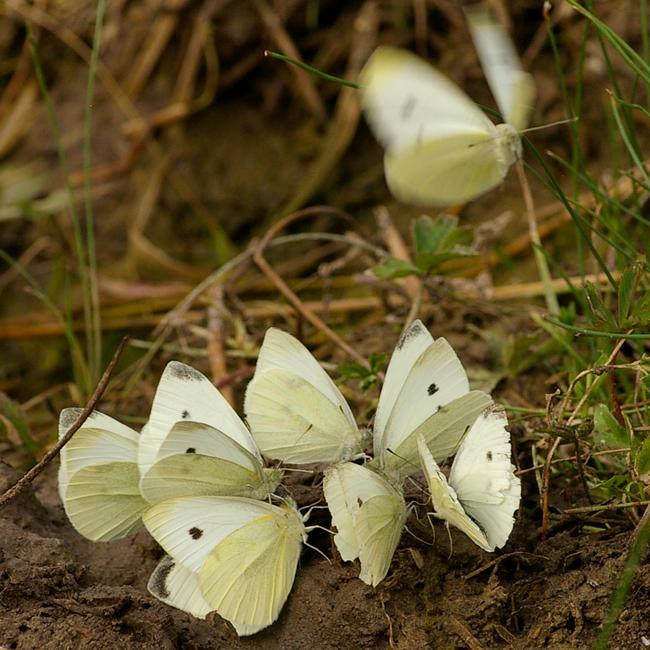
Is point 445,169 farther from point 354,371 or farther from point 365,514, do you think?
point 365,514

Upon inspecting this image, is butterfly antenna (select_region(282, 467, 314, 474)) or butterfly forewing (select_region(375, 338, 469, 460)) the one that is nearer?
butterfly forewing (select_region(375, 338, 469, 460))

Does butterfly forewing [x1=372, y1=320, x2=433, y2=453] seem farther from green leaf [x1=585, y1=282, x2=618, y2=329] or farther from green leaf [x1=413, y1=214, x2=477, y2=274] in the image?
green leaf [x1=413, y1=214, x2=477, y2=274]

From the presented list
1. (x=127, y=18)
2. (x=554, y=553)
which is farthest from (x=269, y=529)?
(x=127, y=18)

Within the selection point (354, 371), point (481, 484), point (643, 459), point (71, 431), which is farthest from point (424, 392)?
point (71, 431)

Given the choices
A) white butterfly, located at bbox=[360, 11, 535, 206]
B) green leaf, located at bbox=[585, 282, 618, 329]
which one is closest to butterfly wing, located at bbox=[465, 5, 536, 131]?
white butterfly, located at bbox=[360, 11, 535, 206]

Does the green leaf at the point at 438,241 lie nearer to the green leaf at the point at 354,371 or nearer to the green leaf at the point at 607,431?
the green leaf at the point at 354,371
